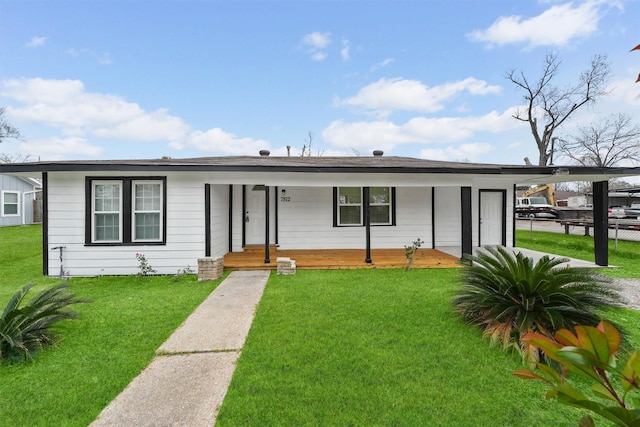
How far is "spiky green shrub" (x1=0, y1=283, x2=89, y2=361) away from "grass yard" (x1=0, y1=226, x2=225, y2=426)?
0.14 meters

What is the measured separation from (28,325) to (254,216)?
6.17 meters

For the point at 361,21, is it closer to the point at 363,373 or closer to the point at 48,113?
the point at 363,373

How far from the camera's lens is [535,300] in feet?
10.9

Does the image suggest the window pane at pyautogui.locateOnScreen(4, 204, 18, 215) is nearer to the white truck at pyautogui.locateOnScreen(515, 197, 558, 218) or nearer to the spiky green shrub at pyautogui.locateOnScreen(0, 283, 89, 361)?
the spiky green shrub at pyautogui.locateOnScreen(0, 283, 89, 361)

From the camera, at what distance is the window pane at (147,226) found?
6.97 meters

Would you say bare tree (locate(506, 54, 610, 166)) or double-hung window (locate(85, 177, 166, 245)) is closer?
double-hung window (locate(85, 177, 166, 245))

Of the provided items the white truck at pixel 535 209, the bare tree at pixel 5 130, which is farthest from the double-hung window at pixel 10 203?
the white truck at pixel 535 209

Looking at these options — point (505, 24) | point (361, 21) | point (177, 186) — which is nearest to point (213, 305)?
point (177, 186)

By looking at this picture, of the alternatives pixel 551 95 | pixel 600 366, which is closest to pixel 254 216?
pixel 600 366

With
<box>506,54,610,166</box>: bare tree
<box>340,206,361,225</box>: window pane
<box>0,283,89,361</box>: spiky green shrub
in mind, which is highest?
<box>506,54,610,166</box>: bare tree

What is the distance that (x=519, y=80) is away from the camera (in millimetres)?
26578

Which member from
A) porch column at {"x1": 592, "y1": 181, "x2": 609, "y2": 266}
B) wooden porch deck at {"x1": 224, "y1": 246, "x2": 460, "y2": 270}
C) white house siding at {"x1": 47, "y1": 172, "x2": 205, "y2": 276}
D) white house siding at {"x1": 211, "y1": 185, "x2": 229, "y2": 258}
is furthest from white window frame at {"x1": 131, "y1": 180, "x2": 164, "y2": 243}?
porch column at {"x1": 592, "y1": 181, "x2": 609, "y2": 266}

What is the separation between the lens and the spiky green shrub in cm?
317

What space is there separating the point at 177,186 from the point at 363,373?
231 inches
